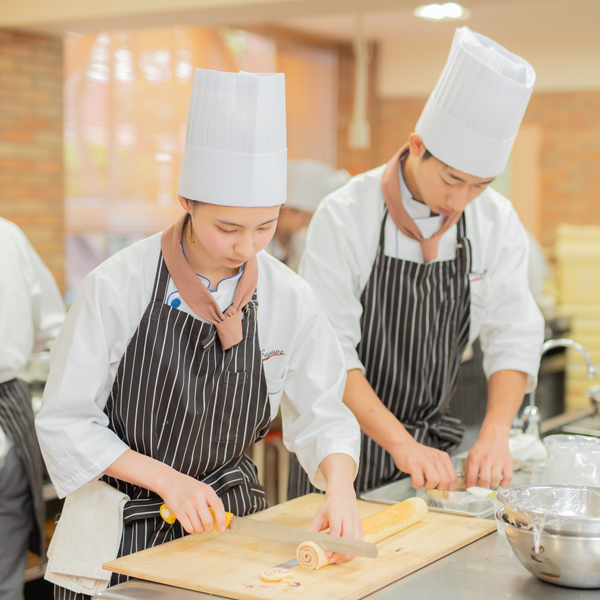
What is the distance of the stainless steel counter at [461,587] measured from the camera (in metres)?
1.13

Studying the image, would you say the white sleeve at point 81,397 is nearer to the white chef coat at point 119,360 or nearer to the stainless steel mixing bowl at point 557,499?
the white chef coat at point 119,360

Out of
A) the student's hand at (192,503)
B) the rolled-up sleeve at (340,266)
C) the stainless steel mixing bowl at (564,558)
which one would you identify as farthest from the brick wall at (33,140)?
the stainless steel mixing bowl at (564,558)

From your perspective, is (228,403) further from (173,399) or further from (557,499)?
(557,499)

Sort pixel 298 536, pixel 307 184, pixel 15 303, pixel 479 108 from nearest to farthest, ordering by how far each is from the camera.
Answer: pixel 298 536 < pixel 479 108 < pixel 15 303 < pixel 307 184

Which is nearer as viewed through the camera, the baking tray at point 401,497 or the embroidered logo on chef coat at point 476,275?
the baking tray at point 401,497

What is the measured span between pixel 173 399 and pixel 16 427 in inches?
38.1

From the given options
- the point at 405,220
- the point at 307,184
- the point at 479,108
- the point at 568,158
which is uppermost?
the point at 568,158

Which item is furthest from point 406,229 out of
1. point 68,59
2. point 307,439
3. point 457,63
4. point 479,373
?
point 68,59

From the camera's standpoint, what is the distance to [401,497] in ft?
5.43

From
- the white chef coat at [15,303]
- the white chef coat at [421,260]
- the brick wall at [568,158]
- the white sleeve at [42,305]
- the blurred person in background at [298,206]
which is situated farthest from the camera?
the brick wall at [568,158]

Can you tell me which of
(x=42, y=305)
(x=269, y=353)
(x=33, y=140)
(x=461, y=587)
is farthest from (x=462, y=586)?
(x=33, y=140)

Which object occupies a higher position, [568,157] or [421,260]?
[568,157]

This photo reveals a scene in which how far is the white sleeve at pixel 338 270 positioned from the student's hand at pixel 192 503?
0.59 m

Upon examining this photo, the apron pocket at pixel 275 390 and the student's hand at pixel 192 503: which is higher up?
the apron pocket at pixel 275 390
